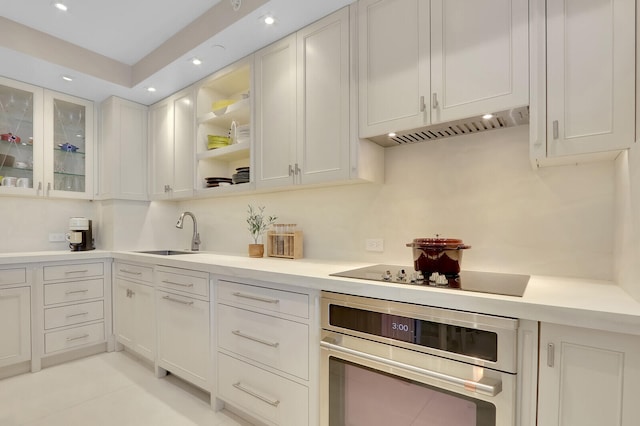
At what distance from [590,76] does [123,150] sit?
11.5 ft

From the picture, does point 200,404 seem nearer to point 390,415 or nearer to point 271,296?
point 271,296

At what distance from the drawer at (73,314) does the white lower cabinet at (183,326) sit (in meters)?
0.92

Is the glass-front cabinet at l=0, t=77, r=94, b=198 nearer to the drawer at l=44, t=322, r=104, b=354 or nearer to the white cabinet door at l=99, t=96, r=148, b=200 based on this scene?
the white cabinet door at l=99, t=96, r=148, b=200

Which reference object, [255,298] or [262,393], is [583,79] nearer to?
[255,298]

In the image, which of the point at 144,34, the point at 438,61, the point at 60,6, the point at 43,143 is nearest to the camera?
the point at 438,61

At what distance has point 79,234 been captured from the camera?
306 cm

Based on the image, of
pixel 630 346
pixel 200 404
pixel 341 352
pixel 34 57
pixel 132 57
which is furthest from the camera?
pixel 132 57

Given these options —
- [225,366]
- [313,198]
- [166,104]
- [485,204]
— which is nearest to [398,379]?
[485,204]

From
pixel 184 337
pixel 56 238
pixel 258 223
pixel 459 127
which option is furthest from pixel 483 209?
pixel 56 238

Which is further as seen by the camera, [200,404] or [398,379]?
[200,404]

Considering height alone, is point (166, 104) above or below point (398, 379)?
above

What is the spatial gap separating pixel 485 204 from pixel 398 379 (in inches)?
38.6

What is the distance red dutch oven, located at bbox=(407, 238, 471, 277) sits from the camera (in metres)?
1.44

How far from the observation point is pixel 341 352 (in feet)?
4.69
